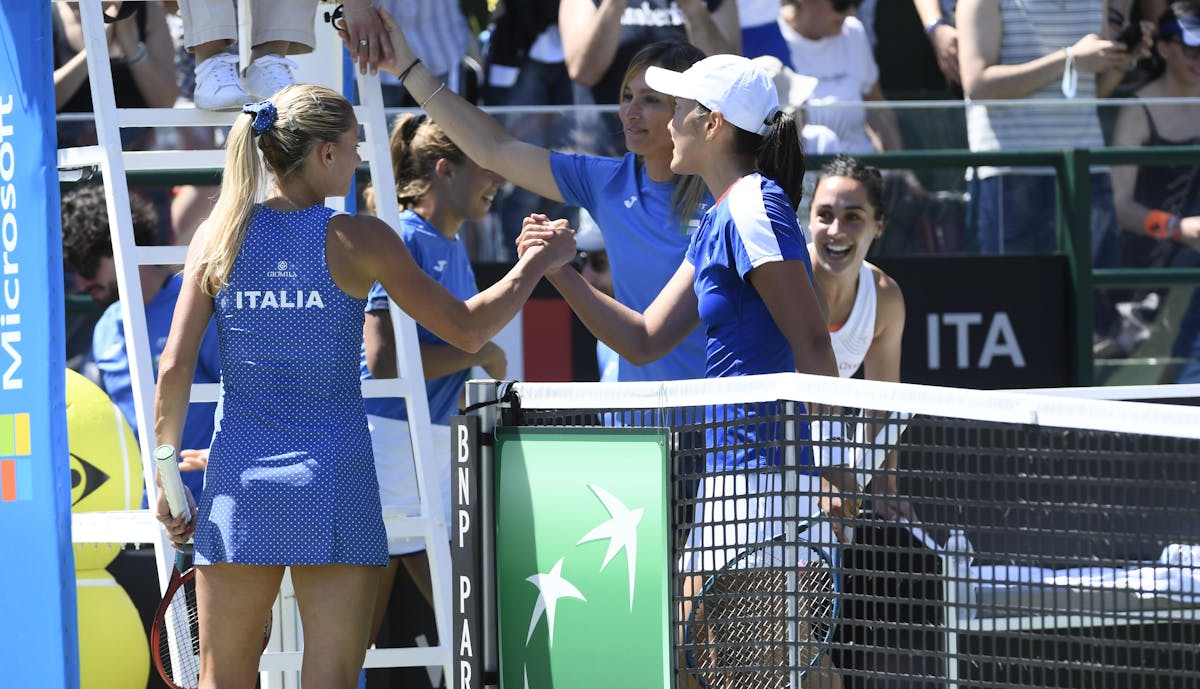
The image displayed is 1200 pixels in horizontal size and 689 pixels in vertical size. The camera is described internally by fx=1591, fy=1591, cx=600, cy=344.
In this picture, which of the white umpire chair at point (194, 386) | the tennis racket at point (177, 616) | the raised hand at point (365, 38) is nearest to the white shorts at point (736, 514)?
the tennis racket at point (177, 616)

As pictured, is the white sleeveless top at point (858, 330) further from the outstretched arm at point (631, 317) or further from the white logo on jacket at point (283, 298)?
the white logo on jacket at point (283, 298)

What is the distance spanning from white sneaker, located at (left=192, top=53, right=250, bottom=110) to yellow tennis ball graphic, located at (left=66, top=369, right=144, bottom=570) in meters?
1.55

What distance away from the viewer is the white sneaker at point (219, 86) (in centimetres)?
448

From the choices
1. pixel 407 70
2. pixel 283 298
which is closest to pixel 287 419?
pixel 283 298

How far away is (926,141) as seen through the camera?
7.18 m

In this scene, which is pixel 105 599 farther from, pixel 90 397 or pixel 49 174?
pixel 49 174

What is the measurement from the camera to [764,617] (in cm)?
322

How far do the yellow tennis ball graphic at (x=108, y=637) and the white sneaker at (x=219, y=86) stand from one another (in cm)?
196

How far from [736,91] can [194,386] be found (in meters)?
1.77

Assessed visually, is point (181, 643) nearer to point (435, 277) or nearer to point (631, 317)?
point (631, 317)

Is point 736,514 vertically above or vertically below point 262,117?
below

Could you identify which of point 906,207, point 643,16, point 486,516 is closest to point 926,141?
point 906,207

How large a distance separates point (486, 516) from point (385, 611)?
Result: 2644mm

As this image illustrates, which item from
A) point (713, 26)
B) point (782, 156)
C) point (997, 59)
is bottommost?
point (782, 156)
